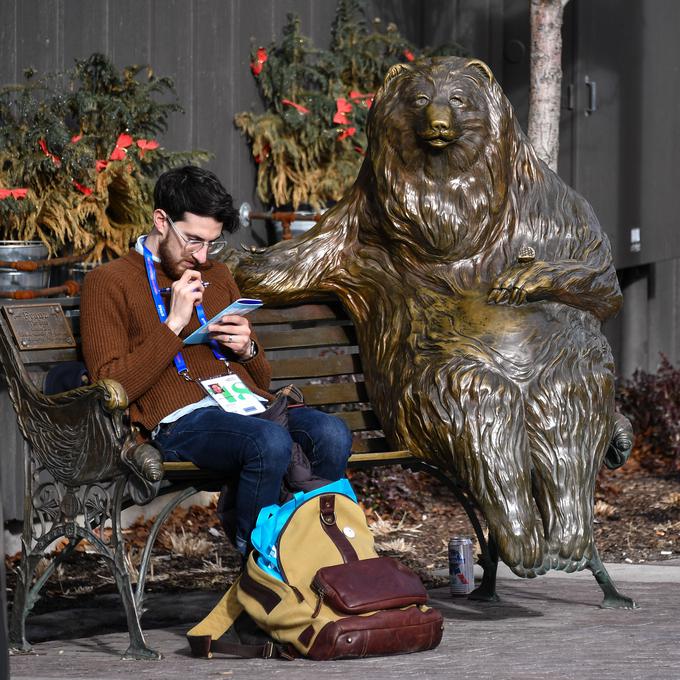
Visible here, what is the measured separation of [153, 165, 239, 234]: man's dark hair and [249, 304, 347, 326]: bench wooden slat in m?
0.69

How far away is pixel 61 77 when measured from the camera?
657 centimetres

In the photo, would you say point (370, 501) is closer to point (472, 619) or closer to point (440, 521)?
Result: point (440, 521)

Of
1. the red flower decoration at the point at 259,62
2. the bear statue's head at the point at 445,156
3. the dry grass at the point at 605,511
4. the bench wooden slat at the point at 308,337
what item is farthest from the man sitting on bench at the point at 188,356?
the red flower decoration at the point at 259,62

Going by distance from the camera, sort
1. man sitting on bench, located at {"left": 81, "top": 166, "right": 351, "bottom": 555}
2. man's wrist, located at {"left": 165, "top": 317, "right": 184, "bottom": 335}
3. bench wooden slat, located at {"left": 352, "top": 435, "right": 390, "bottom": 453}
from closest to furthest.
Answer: man sitting on bench, located at {"left": 81, "top": 166, "right": 351, "bottom": 555}, man's wrist, located at {"left": 165, "top": 317, "right": 184, "bottom": 335}, bench wooden slat, located at {"left": 352, "top": 435, "right": 390, "bottom": 453}

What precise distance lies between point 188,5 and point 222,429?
3.49m

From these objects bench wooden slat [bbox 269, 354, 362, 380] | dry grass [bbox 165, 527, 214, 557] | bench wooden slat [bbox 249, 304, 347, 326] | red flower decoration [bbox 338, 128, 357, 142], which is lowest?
dry grass [bbox 165, 527, 214, 557]

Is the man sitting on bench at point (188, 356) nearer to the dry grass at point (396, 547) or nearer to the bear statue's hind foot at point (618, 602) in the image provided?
the bear statue's hind foot at point (618, 602)

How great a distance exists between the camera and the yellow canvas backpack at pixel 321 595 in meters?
4.05

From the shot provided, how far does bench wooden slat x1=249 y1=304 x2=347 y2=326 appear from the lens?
5320 millimetres

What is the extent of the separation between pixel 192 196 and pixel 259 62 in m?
3.19

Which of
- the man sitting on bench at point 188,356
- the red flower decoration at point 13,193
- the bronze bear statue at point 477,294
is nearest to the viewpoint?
the man sitting on bench at point 188,356

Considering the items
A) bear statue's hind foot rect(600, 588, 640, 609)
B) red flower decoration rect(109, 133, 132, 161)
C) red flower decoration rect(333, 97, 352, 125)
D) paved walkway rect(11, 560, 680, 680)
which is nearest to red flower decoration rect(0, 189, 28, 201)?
red flower decoration rect(109, 133, 132, 161)

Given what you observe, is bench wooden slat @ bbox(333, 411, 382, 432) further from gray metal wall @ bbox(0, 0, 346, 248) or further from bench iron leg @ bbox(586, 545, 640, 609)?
gray metal wall @ bbox(0, 0, 346, 248)

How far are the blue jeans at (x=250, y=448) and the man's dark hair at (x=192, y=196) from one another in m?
0.62
